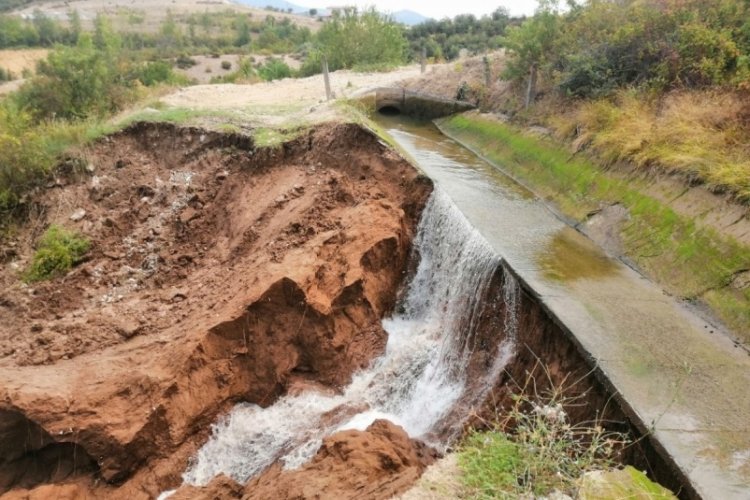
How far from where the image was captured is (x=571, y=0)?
47.5 feet

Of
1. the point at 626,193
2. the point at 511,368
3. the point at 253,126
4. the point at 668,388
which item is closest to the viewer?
the point at 668,388

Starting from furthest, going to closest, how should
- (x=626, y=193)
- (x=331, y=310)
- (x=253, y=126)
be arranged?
(x=253, y=126) → (x=626, y=193) → (x=331, y=310)

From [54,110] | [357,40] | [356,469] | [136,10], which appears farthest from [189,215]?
[136,10]

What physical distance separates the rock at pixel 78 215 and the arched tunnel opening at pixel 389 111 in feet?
42.9

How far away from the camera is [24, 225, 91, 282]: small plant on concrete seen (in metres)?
8.73

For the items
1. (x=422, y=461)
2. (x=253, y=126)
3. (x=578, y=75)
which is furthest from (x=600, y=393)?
(x=578, y=75)

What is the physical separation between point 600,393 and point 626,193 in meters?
5.11

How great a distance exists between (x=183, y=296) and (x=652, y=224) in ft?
24.5

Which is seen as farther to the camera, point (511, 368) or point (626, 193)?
point (626, 193)

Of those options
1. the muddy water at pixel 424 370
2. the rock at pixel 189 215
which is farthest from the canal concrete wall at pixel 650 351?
the rock at pixel 189 215

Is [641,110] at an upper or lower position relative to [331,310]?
upper

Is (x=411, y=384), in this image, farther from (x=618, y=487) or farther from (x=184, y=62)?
(x=184, y=62)

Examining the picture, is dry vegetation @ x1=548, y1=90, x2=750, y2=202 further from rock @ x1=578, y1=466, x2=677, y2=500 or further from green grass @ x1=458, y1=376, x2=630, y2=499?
green grass @ x1=458, y1=376, x2=630, y2=499

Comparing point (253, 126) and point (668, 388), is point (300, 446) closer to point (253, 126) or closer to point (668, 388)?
point (668, 388)
